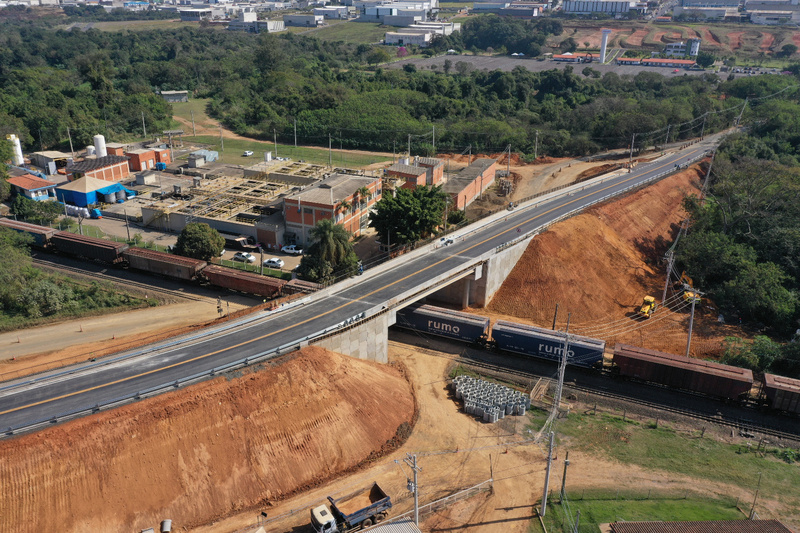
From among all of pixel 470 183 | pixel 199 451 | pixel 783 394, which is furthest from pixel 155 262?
pixel 783 394

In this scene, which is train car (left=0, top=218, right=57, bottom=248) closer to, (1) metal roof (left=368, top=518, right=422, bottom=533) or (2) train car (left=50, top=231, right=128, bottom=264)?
(2) train car (left=50, top=231, right=128, bottom=264)

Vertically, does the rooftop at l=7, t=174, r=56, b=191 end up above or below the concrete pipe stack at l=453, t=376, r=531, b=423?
above

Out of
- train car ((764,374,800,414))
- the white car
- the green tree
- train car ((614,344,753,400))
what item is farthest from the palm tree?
train car ((764,374,800,414))

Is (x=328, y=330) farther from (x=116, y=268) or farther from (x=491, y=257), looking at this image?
(x=116, y=268)

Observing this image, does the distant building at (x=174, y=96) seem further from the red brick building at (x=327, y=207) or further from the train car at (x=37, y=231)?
the red brick building at (x=327, y=207)

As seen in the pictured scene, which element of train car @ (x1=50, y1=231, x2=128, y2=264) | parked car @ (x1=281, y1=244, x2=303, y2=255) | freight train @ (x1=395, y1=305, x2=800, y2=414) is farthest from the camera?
parked car @ (x1=281, y1=244, x2=303, y2=255)

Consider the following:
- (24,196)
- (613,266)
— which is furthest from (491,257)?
(24,196)

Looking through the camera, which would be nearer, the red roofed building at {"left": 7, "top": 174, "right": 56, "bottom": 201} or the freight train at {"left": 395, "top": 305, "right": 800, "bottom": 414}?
the freight train at {"left": 395, "top": 305, "right": 800, "bottom": 414}
